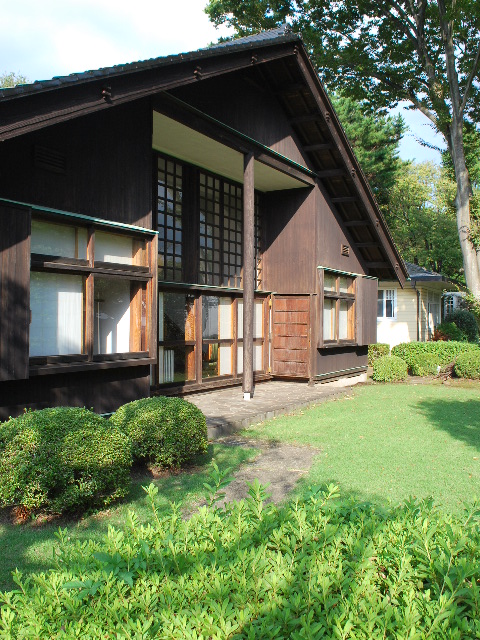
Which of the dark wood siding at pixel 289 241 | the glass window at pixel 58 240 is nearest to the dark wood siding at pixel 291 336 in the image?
the dark wood siding at pixel 289 241

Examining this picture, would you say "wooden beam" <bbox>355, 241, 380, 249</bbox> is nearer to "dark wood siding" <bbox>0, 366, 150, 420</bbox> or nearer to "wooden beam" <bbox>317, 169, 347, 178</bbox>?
"wooden beam" <bbox>317, 169, 347, 178</bbox>

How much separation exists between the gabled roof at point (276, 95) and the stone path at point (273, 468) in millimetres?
3963

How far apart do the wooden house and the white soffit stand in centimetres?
5

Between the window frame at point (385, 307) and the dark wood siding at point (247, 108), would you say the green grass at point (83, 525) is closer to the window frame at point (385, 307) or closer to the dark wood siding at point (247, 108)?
the dark wood siding at point (247, 108)

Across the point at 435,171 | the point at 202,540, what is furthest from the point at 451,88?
the point at 435,171

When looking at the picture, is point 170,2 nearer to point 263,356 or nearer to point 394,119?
point 263,356

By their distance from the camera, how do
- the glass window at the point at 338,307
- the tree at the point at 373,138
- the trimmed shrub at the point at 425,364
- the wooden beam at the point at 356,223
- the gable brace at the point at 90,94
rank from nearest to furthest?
the gable brace at the point at 90,94 → the glass window at the point at 338,307 → the wooden beam at the point at 356,223 → the trimmed shrub at the point at 425,364 → the tree at the point at 373,138

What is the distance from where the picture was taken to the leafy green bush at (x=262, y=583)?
181cm

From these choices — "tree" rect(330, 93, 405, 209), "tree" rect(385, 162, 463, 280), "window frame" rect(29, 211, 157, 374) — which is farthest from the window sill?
"tree" rect(385, 162, 463, 280)

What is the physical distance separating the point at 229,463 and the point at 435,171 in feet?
136

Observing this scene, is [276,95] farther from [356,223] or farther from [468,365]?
[468,365]

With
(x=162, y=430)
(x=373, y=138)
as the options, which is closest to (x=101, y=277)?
(x=162, y=430)

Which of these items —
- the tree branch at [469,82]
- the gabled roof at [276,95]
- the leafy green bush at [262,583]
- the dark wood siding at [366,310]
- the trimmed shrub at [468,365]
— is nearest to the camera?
the leafy green bush at [262,583]

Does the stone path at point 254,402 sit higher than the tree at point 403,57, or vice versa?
the tree at point 403,57
